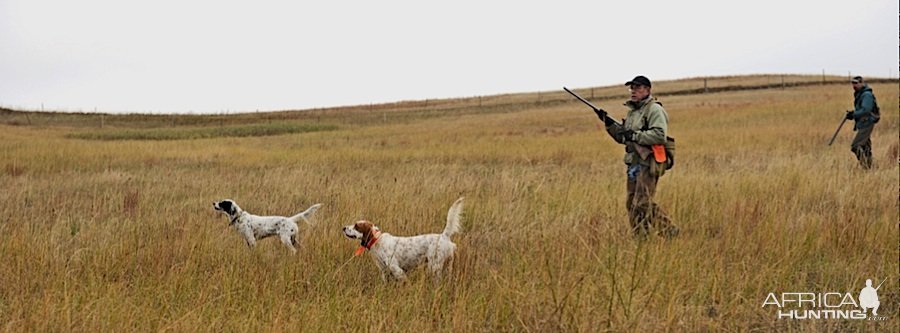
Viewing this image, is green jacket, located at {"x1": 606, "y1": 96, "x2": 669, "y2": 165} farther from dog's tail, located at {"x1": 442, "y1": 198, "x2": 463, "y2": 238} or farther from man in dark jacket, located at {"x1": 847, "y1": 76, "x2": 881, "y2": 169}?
man in dark jacket, located at {"x1": 847, "y1": 76, "x2": 881, "y2": 169}

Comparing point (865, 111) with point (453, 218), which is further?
point (865, 111)

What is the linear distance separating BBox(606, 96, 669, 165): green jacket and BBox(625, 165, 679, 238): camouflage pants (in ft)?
0.48

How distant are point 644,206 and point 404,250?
9.30 feet

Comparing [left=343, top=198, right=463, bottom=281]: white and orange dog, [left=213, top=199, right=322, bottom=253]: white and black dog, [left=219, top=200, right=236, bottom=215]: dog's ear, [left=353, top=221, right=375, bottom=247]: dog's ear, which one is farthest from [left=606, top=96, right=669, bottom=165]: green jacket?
[left=219, top=200, right=236, bottom=215]: dog's ear

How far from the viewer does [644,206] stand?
644 cm

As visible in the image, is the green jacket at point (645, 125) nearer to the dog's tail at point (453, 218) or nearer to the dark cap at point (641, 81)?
the dark cap at point (641, 81)

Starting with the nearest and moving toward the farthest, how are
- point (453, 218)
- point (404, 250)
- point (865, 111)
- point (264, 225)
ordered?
point (453, 218) → point (404, 250) → point (264, 225) → point (865, 111)

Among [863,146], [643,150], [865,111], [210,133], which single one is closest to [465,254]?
[643,150]

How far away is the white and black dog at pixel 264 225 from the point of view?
6.17 metres

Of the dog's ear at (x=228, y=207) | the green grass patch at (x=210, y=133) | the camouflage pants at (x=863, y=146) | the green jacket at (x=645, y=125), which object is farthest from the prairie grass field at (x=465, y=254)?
the green grass patch at (x=210, y=133)

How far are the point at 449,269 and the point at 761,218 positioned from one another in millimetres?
3677

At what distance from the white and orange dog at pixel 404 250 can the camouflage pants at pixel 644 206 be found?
2.27 m

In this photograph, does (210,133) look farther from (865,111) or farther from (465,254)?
(465,254)

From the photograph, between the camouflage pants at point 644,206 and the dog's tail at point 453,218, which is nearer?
the dog's tail at point 453,218
